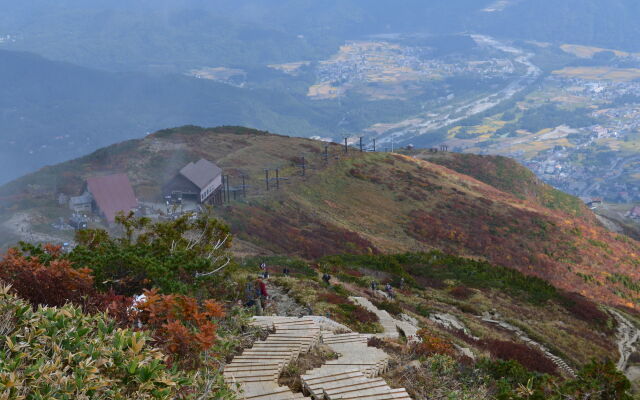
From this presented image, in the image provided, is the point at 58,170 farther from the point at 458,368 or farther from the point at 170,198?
the point at 458,368

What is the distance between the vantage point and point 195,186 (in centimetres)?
5750

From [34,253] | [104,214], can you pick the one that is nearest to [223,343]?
[34,253]

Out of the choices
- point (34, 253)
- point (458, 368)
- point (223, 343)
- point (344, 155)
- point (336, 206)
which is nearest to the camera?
point (223, 343)

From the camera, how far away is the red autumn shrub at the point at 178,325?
31.8ft

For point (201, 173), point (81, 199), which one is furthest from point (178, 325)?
point (201, 173)

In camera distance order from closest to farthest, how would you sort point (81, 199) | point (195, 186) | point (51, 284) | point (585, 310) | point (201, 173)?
point (51, 284) < point (585, 310) < point (81, 199) < point (195, 186) < point (201, 173)

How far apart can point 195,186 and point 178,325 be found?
48.8 metres

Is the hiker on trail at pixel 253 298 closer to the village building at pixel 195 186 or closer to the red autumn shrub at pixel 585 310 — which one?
the red autumn shrub at pixel 585 310

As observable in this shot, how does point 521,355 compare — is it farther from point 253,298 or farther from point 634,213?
point 634,213

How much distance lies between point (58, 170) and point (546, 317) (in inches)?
2292

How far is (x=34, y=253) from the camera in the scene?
1502cm

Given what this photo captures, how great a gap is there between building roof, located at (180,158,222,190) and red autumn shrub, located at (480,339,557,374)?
41.4 meters

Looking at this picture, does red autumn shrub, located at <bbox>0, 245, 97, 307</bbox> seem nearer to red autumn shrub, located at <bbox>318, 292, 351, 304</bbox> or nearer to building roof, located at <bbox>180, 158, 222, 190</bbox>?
red autumn shrub, located at <bbox>318, 292, 351, 304</bbox>

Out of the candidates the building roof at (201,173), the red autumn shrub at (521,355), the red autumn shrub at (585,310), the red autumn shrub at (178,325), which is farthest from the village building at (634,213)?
the red autumn shrub at (178,325)
